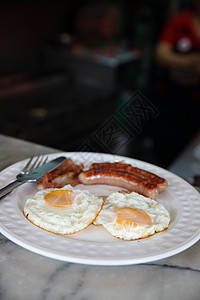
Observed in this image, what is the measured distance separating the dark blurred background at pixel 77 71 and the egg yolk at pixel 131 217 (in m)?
2.11

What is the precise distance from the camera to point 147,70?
7184mm

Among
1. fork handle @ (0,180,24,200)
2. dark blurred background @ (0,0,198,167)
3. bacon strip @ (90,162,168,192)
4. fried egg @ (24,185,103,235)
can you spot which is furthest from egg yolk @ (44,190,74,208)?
dark blurred background @ (0,0,198,167)

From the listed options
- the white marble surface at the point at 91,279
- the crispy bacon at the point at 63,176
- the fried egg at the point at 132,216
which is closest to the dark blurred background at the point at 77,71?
the crispy bacon at the point at 63,176

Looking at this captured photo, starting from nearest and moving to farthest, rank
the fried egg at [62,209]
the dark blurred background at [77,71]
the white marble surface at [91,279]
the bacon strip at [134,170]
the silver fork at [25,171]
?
1. the white marble surface at [91,279]
2. the fried egg at [62,209]
3. the silver fork at [25,171]
4. the bacon strip at [134,170]
5. the dark blurred background at [77,71]

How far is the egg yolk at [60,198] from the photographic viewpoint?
1.15 m

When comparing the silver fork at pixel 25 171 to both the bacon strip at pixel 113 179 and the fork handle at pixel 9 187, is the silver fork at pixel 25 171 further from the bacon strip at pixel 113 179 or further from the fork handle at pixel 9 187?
the bacon strip at pixel 113 179

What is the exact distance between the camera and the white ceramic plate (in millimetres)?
947

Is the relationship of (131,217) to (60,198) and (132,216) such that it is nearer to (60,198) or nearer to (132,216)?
(132,216)

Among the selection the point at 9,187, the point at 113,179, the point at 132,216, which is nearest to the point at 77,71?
the point at 113,179

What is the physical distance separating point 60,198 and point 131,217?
0.77 feet

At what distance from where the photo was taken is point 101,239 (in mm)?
1063

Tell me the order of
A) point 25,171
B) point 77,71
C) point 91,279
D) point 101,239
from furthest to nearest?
point 77,71 → point 25,171 → point 101,239 → point 91,279

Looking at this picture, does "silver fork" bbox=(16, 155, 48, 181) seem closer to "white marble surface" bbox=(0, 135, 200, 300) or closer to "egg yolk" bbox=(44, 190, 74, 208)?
"egg yolk" bbox=(44, 190, 74, 208)

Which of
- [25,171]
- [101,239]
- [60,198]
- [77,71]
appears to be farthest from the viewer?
[77,71]
